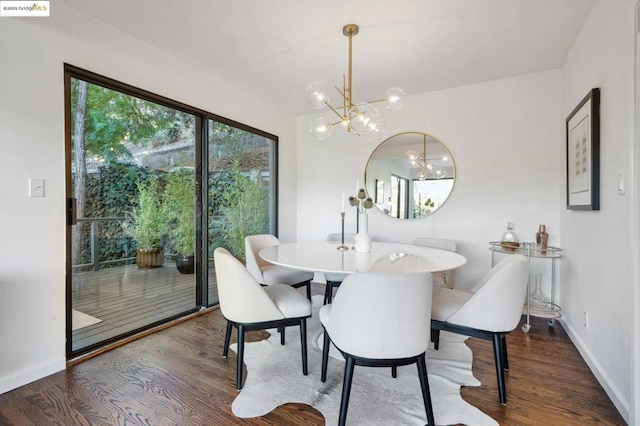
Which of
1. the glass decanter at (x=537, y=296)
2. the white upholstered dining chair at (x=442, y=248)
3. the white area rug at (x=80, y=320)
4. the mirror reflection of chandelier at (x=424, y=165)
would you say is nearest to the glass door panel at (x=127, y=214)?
the white area rug at (x=80, y=320)

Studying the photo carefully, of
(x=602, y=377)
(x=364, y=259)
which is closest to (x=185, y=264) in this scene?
(x=364, y=259)

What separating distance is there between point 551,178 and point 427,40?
1846mm

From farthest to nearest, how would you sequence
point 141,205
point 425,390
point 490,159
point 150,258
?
point 490,159, point 150,258, point 141,205, point 425,390

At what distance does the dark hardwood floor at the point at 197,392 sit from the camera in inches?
61.9

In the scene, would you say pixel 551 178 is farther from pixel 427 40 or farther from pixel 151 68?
pixel 151 68

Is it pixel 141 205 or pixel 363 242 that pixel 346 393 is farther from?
pixel 141 205

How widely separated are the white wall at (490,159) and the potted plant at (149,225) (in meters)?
2.40

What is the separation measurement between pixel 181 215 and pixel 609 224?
127 inches

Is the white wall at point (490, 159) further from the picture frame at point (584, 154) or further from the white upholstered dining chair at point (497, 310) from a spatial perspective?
the white upholstered dining chair at point (497, 310)

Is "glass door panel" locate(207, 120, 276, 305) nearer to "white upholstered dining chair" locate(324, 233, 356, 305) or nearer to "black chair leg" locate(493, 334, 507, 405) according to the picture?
"white upholstered dining chair" locate(324, 233, 356, 305)

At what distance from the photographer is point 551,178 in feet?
9.94

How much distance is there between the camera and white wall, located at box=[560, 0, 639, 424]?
159 cm

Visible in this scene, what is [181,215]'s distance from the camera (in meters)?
2.95

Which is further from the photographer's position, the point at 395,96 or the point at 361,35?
the point at 361,35
